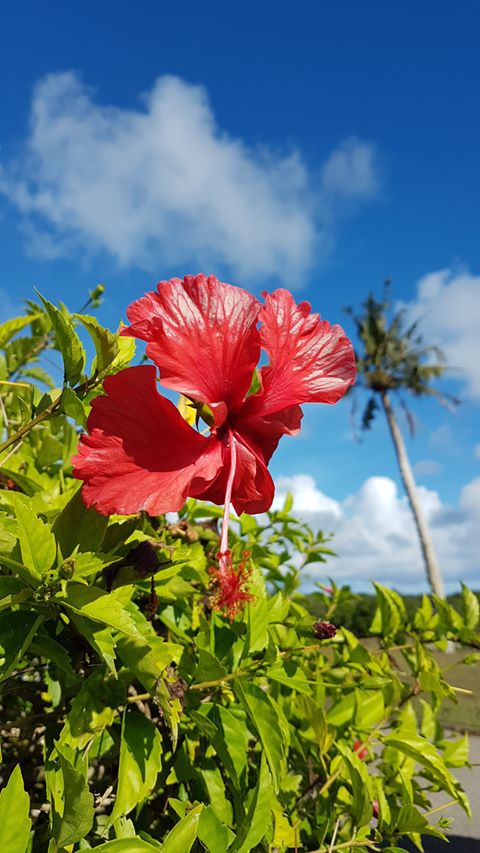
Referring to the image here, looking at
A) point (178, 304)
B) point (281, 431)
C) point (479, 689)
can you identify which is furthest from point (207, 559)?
point (479, 689)

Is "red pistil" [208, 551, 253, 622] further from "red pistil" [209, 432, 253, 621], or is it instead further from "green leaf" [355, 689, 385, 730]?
"green leaf" [355, 689, 385, 730]

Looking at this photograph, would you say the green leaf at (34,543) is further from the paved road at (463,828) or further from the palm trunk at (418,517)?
the palm trunk at (418,517)

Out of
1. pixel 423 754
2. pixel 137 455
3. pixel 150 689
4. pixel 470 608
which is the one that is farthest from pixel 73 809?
pixel 470 608

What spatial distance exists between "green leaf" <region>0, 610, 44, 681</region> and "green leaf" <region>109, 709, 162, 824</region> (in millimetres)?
220

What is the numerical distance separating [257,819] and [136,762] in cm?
20

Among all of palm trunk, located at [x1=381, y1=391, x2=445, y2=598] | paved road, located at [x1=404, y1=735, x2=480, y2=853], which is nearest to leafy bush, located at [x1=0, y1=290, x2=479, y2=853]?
paved road, located at [x1=404, y1=735, x2=480, y2=853]

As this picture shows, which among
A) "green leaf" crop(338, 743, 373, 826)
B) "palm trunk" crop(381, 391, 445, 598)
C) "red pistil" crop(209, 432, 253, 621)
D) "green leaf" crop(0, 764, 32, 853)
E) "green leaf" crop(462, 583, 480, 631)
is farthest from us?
"palm trunk" crop(381, 391, 445, 598)

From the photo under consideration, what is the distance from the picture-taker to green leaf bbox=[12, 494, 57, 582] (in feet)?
2.20

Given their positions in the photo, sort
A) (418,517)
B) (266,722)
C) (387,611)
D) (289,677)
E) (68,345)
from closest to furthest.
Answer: (68,345)
(266,722)
(289,677)
(387,611)
(418,517)

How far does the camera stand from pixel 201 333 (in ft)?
Result: 2.55

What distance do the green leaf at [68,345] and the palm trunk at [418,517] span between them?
75.0ft

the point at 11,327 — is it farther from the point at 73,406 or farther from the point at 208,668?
the point at 208,668

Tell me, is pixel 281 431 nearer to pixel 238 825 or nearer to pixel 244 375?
pixel 244 375

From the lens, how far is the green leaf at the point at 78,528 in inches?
29.9
